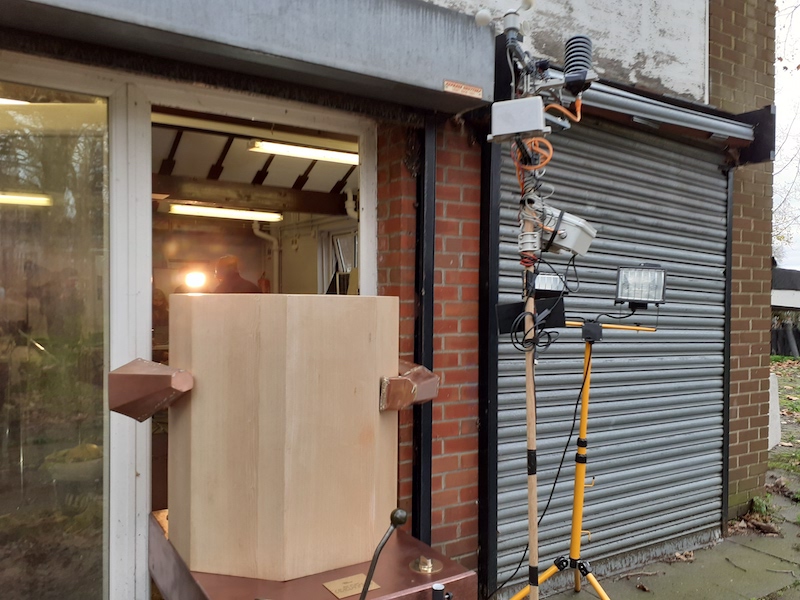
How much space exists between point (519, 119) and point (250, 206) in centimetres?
483

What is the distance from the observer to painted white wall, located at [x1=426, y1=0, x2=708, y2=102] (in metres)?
3.60

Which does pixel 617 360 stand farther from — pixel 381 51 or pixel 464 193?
pixel 381 51

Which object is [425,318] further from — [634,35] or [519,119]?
[634,35]

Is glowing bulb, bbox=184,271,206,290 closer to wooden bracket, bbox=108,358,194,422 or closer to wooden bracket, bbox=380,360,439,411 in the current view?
wooden bracket, bbox=108,358,194,422

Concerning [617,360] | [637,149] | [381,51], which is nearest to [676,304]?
[617,360]

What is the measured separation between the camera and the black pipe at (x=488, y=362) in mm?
3281

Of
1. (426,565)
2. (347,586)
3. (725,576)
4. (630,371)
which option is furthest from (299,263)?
(347,586)

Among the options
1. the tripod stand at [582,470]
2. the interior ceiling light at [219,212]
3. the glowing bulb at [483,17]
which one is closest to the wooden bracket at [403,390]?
the tripod stand at [582,470]

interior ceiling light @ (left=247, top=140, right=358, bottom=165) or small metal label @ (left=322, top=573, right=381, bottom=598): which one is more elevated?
interior ceiling light @ (left=247, top=140, right=358, bottom=165)

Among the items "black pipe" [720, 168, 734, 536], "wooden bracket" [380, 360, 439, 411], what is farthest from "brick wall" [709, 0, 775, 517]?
"wooden bracket" [380, 360, 439, 411]

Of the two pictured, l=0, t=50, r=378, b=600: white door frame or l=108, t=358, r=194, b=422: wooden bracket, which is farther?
l=0, t=50, r=378, b=600: white door frame

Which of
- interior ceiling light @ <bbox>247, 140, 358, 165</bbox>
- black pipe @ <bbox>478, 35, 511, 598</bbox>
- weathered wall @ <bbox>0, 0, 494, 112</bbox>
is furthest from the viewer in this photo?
interior ceiling light @ <bbox>247, 140, 358, 165</bbox>

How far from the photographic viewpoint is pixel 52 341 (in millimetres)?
2484

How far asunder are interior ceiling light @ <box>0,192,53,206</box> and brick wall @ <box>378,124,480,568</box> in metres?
1.54
